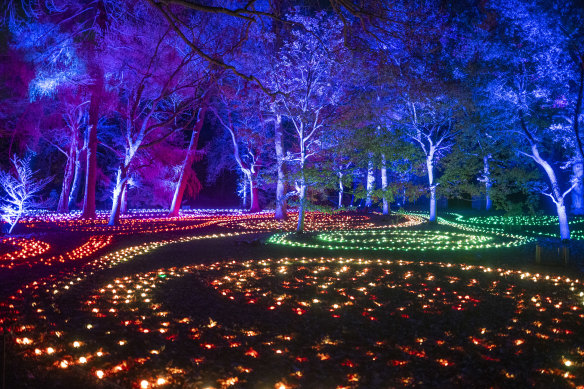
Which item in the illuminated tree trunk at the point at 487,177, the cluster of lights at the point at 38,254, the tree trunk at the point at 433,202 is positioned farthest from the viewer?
the illuminated tree trunk at the point at 487,177

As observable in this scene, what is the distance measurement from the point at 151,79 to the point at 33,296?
43.9ft

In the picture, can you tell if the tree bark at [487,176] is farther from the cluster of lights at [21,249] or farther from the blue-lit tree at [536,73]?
the cluster of lights at [21,249]

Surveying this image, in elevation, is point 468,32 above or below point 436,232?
above

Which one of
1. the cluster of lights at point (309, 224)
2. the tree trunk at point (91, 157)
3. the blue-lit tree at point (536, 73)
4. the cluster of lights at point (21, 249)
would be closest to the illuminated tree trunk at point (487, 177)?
the cluster of lights at point (309, 224)

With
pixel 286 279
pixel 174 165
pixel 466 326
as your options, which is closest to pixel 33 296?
pixel 286 279

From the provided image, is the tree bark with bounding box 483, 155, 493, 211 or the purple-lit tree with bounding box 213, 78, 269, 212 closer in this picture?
the tree bark with bounding box 483, 155, 493, 211

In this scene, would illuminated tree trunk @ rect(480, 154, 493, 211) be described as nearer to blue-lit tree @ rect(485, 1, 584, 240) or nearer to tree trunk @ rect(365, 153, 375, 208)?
blue-lit tree @ rect(485, 1, 584, 240)

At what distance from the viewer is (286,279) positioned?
7.35 m

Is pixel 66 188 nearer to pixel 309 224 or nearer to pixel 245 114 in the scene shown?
pixel 245 114

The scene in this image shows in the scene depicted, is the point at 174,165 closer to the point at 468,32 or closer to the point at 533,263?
the point at 468,32

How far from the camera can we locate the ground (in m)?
3.56

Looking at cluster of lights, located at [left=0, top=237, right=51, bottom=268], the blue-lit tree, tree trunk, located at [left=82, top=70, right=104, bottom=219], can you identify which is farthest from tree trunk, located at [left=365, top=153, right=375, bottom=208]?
tree trunk, located at [left=82, top=70, right=104, bottom=219]

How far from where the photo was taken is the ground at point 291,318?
356cm

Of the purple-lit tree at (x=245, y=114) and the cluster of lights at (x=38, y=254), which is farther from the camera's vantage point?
the purple-lit tree at (x=245, y=114)
